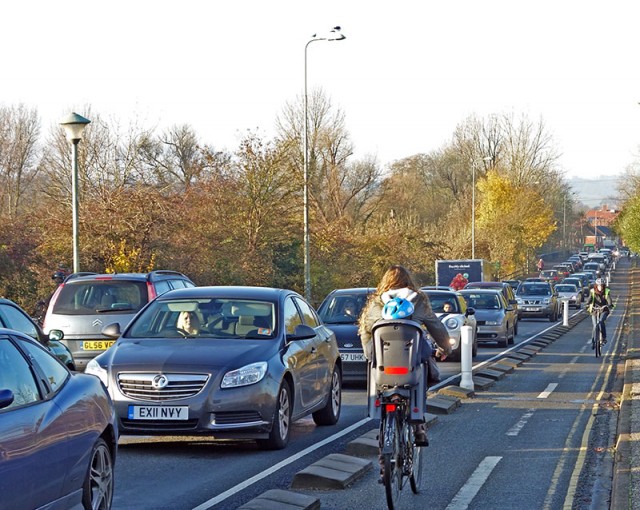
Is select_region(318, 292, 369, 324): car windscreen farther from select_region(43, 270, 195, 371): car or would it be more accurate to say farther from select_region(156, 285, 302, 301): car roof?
select_region(156, 285, 302, 301): car roof

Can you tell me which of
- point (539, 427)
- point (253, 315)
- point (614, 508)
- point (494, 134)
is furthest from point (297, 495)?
point (494, 134)

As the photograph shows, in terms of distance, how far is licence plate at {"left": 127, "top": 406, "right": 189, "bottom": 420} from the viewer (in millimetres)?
10008

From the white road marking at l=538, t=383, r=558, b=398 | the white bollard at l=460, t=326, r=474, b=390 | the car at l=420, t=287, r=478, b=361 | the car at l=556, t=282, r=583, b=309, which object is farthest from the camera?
the car at l=556, t=282, r=583, b=309

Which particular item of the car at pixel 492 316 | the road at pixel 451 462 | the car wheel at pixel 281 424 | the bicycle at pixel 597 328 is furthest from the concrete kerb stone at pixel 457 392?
the car at pixel 492 316

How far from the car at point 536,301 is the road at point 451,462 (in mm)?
32831

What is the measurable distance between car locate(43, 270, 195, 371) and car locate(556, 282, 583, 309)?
47.9 metres

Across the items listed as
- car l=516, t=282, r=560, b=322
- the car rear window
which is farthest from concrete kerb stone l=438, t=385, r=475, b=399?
car l=516, t=282, r=560, b=322

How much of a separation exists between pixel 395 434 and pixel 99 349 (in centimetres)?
883

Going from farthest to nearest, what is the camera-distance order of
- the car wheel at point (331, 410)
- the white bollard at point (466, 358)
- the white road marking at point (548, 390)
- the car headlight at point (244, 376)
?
the white road marking at point (548, 390) < the white bollard at point (466, 358) < the car wheel at point (331, 410) < the car headlight at point (244, 376)

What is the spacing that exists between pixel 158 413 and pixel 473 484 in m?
3.02

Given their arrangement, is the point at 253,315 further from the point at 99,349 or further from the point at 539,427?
the point at 99,349

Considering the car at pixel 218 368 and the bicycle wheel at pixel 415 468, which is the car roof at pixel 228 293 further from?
the bicycle wheel at pixel 415 468

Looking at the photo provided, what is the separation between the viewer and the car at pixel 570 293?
61.9 meters

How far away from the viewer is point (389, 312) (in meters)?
8.10
